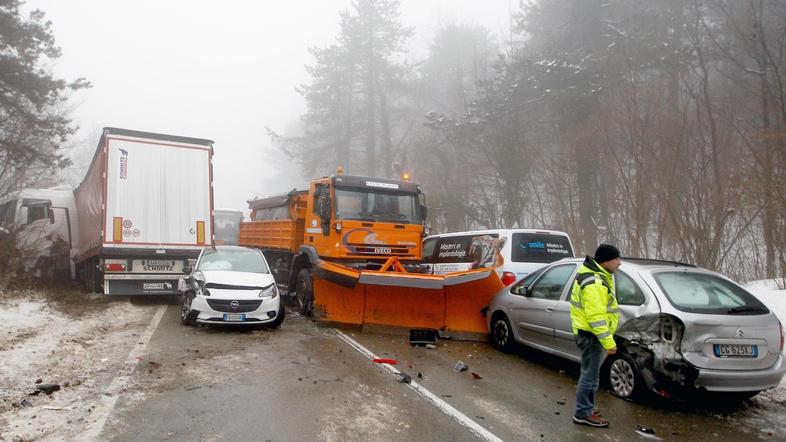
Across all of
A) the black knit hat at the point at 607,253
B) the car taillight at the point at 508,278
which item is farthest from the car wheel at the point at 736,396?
the car taillight at the point at 508,278

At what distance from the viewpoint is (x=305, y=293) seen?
38.1 ft

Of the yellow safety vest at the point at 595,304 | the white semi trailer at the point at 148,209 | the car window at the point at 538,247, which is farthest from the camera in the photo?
the white semi trailer at the point at 148,209

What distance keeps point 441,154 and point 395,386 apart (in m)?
20.0

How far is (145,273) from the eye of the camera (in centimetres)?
1306

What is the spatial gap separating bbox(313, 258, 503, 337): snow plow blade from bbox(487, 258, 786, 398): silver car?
8.99ft

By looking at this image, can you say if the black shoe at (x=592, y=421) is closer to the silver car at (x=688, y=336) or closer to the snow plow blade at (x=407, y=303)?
the silver car at (x=688, y=336)

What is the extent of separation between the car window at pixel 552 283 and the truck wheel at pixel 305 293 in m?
4.88

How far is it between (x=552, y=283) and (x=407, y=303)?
285 centimetres

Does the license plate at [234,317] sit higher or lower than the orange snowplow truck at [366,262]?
lower

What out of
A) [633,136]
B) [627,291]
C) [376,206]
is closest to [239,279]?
[376,206]

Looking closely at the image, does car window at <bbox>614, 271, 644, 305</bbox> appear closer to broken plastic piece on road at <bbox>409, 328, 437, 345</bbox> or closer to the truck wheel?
broken plastic piece on road at <bbox>409, 328, 437, 345</bbox>

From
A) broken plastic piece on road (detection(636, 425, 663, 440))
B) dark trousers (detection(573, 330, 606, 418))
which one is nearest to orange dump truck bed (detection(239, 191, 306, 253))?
dark trousers (detection(573, 330, 606, 418))

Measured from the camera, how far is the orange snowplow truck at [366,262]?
9.56m

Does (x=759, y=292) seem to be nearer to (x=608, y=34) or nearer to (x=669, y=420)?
(x=669, y=420)
